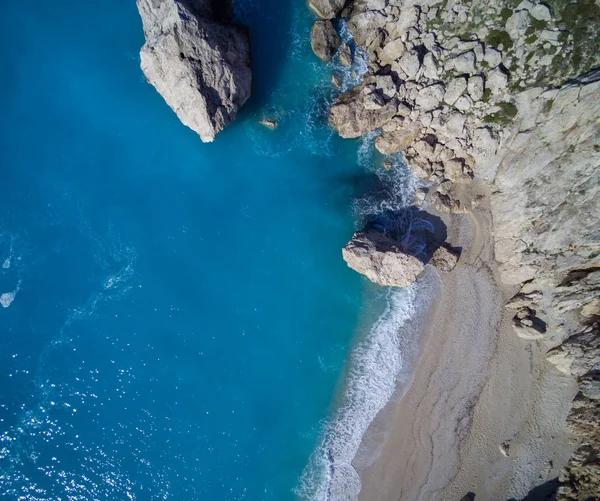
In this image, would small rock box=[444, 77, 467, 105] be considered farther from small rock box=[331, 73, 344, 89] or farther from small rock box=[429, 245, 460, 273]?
small rock box=[429, 245, 460, 273]

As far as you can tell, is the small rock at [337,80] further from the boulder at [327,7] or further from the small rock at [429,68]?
the small rock at [429,68]

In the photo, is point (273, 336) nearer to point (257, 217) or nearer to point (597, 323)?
point (257, 217)

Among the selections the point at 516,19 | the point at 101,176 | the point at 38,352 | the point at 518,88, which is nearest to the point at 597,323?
the point at 518,88

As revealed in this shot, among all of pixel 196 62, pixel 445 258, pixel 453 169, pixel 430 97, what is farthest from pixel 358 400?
pixel 196 62

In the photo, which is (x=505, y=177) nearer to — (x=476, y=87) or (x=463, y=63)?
(x=476, y=87)

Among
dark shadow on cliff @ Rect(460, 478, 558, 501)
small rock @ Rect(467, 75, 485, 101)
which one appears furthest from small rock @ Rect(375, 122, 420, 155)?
dark shadow on cliff @ Rect(460, 478, 558, 501)

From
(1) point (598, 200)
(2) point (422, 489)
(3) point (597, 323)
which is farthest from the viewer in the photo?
(2) point (422, 489)
